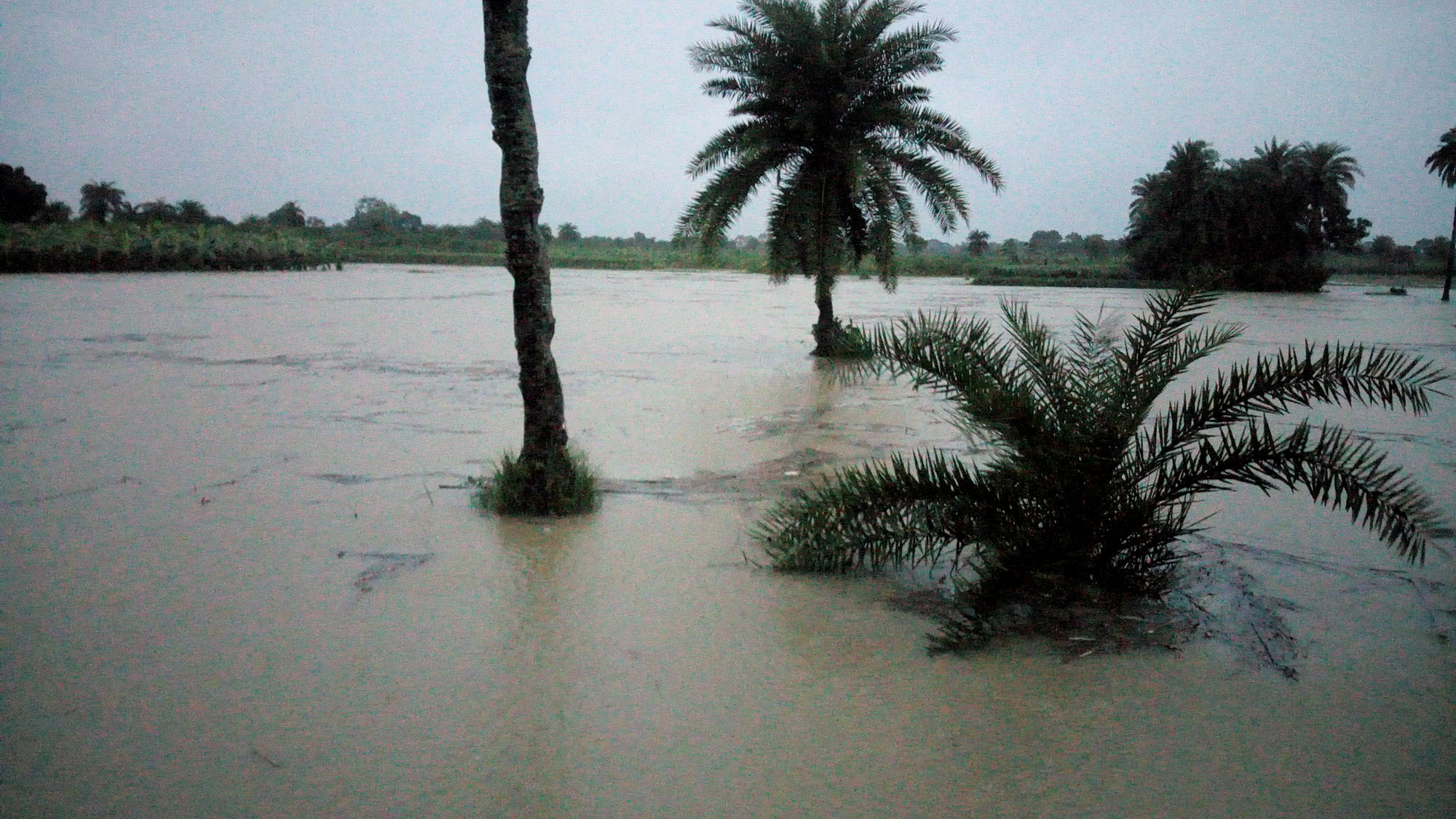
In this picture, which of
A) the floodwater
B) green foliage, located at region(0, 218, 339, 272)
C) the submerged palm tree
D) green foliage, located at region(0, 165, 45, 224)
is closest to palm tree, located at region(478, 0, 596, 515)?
the floodwater

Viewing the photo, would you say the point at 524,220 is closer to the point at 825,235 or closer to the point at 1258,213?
the point at 825,235

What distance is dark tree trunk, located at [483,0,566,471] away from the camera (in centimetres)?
553

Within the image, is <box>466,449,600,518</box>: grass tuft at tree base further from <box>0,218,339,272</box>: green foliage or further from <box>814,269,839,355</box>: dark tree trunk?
<box>0,218,339,272</box>: green foliage

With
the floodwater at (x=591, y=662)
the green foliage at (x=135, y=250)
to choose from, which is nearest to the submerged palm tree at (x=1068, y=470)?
the floodwater at (x=591, y=662)

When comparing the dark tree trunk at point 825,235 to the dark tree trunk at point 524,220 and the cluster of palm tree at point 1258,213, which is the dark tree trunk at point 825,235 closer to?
the dark tree trunk at point 524,220

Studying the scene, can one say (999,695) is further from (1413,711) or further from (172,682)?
(172,682)

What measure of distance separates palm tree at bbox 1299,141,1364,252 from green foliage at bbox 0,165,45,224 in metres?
57.0

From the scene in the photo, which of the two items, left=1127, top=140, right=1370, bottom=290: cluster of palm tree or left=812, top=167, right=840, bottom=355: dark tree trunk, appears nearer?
left=812, top=167, right=840, bottom=355: dark tree trunk

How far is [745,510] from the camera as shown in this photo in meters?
6.08

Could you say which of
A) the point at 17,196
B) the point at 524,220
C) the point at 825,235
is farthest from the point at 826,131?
the point at 17,196

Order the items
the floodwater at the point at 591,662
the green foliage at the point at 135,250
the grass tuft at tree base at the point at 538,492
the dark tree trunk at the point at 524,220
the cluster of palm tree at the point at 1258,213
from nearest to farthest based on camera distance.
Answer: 1. the floodwater at the point at 591,662
2. the dark tree trunk at the point at 524,220
3. the grass tuft at tree base at the point at 538,492
4. the green foliage at the point at 135,250
5. the cluster of palm tree at the point at 1258,213

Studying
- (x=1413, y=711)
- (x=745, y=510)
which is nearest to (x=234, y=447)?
(x=745, y=510)

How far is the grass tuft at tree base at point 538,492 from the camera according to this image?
19.2 feet

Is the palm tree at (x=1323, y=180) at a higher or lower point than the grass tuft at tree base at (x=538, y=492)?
higher
